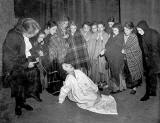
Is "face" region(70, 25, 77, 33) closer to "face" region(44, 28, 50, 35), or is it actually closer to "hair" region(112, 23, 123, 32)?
"face" region(44, 28, 50, 35)

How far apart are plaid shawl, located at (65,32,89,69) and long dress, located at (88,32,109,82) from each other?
0.14m

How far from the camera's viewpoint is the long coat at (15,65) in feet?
20.0

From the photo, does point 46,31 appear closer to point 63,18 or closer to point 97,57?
point 63,18

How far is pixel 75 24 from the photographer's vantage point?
247 inches

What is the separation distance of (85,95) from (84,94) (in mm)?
30

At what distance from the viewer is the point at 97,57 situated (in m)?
6.38

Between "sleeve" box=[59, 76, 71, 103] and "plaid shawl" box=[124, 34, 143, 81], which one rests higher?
"plaid shawl" box=[124, 34, 143, 81]

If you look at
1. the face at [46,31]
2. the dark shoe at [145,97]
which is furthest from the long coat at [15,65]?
the dark shoe at [145,97]

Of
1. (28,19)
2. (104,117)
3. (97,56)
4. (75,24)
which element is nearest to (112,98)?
(104,117)

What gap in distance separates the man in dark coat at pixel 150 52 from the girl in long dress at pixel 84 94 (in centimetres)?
84

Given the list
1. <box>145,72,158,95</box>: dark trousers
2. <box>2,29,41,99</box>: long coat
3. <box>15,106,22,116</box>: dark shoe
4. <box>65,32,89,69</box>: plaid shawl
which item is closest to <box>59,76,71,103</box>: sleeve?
<box>65,32,89,69</box>: plaid shawl

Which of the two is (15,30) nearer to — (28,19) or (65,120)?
(28,19)

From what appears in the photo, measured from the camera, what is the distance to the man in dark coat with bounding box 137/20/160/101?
6.37 metres

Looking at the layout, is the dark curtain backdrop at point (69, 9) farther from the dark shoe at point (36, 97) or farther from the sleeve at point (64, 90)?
the dark shoe at point (36, 97)
